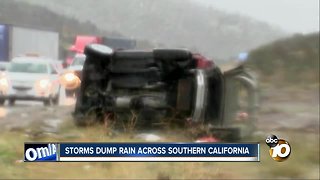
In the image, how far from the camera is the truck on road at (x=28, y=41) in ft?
11.7

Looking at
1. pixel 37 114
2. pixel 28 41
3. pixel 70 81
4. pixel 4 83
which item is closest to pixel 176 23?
pixel 70 81

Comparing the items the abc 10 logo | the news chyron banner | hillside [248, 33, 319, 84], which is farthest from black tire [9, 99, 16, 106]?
the abc 10 logo

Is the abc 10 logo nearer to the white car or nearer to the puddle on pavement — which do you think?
the white car

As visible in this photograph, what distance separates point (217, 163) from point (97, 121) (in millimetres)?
948

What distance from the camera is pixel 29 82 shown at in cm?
439

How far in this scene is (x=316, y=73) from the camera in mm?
3973

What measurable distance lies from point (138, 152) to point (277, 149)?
85cm

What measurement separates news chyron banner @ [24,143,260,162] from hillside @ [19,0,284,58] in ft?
1.99

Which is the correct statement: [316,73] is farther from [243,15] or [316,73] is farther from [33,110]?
[33,110]

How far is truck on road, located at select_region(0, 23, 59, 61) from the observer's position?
3.58 meters

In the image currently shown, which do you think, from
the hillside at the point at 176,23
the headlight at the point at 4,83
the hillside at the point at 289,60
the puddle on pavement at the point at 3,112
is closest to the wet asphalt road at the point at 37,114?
the puddle on pavement at the point at 3,112

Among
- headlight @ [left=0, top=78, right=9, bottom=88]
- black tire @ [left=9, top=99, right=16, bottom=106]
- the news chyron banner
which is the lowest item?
the news chyron banner

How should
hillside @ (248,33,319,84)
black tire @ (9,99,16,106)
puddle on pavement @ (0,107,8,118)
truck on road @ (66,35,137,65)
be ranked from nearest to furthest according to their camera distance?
truck on road @ (66,35,137,65), hillside @ (248,33,319,84), puddle on pavement @ (0,107,8,118), black tire @ (9,99,16,106)

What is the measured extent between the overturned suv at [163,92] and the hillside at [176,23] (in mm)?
170
